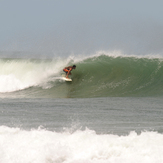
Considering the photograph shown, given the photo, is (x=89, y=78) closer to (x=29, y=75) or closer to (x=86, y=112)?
(x=29, y=75)

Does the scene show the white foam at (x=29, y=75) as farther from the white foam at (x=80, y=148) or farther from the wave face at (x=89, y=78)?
the white foam at (x=80, y=148)

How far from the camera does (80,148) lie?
16.5ft

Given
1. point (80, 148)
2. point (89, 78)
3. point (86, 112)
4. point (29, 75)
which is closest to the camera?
point (80, 148)

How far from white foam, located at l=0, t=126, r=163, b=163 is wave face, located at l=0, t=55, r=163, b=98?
663cm

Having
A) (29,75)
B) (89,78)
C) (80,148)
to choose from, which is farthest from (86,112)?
(29,75)

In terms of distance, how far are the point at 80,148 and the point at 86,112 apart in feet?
10.9

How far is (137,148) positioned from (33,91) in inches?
358

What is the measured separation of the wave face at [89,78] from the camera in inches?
507

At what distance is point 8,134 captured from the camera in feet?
18.3

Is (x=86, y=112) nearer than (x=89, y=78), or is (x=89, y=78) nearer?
(x=86, y=112)

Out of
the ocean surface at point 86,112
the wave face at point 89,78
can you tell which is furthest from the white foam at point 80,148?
the wave face at point 89,78

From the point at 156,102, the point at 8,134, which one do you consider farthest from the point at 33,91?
the point at 8,134

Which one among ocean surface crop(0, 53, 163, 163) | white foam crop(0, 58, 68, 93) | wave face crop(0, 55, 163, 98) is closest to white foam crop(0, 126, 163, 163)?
ocean surface crop(0, 53, 163, 163)

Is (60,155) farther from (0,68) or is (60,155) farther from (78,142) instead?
(0,68)
